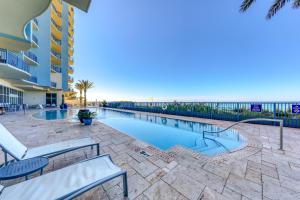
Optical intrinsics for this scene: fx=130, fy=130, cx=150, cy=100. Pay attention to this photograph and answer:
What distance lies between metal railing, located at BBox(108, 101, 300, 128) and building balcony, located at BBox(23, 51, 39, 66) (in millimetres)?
16519

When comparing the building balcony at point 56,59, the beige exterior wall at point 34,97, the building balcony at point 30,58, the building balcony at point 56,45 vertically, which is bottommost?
the beige exterior wall at point 34,97

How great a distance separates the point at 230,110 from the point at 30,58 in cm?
2245

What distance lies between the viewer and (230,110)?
7602 mm

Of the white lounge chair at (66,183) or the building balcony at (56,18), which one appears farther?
the building balcony at (56,18)

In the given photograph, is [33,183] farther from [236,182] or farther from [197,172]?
[236,182]

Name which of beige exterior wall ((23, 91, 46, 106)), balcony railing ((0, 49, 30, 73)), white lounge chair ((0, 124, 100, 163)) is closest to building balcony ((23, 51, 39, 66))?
balcony railing ((0, 49, 30, 73))

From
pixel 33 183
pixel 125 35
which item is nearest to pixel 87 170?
pixel 33 183

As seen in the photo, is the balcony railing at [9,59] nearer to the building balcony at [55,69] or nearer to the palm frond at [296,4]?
the building balcony at [55,69]

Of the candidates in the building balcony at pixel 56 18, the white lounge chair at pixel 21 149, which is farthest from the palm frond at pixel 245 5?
the building balcony at pixel 56 18

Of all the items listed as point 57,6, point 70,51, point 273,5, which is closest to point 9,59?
point 273,5

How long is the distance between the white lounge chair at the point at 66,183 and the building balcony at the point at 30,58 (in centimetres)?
1966

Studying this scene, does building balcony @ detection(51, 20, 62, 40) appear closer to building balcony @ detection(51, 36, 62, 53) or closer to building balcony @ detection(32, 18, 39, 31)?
building balcony @ detection(51, 36, 62, 53)

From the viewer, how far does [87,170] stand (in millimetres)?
1819

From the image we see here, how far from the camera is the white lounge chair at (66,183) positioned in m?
1.35
